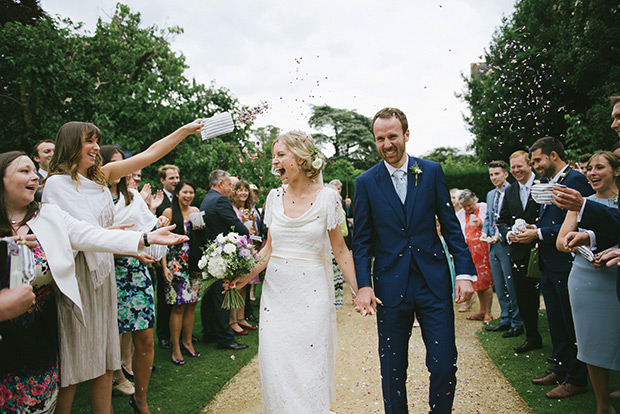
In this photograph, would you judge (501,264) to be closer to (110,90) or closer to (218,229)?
(218,229)

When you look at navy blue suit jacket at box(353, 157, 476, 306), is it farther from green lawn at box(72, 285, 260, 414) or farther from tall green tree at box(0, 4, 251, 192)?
tall green tree at box(0, 4, 251, 192)

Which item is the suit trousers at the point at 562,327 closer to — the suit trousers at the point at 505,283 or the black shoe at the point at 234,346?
the suit trousers at the point at 505,283

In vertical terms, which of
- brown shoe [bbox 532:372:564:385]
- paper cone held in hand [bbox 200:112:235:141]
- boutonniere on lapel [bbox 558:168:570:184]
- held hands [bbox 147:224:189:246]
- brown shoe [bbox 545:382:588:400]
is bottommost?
brown shoe [bbox 532:372:564:385]

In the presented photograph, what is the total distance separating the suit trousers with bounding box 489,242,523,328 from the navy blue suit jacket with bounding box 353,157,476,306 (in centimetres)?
385

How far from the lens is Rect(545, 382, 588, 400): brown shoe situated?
164 inches

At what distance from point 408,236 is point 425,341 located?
0.84m

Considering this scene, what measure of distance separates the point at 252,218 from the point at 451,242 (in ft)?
19.0

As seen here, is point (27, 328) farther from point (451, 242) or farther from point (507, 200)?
point (507, 200)

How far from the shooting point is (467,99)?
18672 millimetres

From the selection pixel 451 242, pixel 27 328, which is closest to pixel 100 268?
pixel 27 328

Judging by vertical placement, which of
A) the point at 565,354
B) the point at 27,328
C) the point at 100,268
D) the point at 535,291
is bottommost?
the point at 565,354

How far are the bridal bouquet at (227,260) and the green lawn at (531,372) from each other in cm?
318

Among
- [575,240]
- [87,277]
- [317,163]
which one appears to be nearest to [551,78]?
[575,240]

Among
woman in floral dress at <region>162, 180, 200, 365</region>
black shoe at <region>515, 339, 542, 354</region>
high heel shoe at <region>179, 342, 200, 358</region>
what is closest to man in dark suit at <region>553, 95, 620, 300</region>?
black shoe at <region>515, 339, 542, 354</region>
